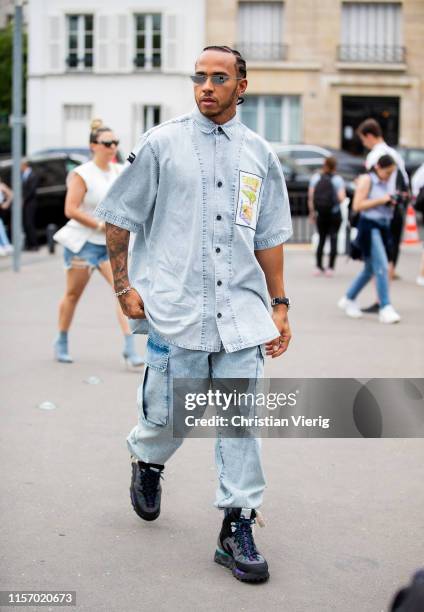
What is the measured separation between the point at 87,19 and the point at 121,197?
3886cm

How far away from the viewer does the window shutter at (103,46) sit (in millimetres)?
41125

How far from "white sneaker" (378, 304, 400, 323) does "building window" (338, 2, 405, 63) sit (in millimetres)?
31242

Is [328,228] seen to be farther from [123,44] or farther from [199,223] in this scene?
[123,44]

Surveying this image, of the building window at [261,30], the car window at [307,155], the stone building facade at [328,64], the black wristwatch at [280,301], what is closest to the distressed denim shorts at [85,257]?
the black wristwatch at [280,301]

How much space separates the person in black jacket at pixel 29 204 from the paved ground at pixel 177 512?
11153 millimetres

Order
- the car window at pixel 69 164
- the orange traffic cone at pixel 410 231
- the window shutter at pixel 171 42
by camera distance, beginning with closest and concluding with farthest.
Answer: the car window at pixel 69 164 → the orange traffic cone at pixel 410 231 → the window shutter at pixel 171 42

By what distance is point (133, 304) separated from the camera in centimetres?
446

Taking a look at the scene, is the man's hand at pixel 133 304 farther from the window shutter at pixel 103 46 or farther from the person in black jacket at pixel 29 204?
the window shutter at pixel 103 46

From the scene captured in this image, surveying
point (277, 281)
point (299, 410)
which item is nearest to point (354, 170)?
point (299, 410)

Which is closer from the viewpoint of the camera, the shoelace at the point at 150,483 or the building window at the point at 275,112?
the shoelace at the point at 150,483

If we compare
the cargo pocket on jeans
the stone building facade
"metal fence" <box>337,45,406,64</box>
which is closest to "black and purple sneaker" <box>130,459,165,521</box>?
the cargo pocket on jeans

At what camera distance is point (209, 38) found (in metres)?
41.1

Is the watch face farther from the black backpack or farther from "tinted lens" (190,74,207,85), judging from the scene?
the black backpack

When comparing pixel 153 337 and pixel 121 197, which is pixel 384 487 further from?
pixel 121 197
